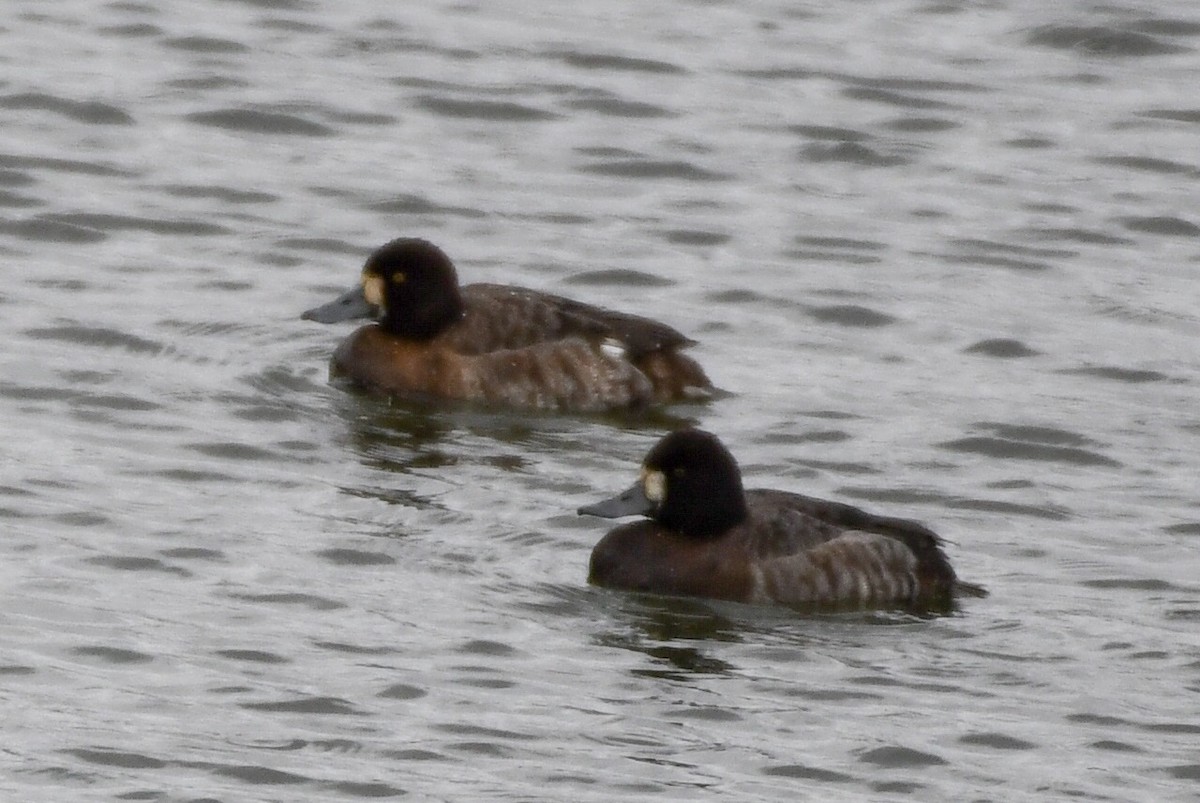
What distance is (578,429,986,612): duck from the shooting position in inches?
421

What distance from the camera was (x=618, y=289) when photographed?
15.2m

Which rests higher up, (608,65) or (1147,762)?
(608,65)

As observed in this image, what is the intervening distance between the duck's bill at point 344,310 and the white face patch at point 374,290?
3 centimetres

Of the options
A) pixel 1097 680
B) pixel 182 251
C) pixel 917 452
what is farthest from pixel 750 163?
pixel 1097 680

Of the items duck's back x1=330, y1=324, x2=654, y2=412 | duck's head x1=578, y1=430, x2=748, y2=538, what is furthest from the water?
duck's head x1=578, y1=430, x2=748, y2=538

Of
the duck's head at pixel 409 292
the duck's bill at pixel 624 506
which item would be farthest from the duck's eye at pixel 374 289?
the duck's bill at pixel 624 506

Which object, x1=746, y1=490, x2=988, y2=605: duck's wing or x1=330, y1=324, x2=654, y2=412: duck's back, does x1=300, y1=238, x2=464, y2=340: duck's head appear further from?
x1=746, y1=490, x2=988, y2=605: duck's wing

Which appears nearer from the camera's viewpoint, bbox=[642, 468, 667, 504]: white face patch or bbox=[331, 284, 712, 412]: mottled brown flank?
bbox=[642, 468, 667, 504]: white face patch

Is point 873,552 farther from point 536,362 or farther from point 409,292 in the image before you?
point 409,292

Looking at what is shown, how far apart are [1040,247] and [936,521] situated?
4556 millimetres

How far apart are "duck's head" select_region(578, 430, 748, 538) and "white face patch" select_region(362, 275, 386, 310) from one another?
3.00 metres

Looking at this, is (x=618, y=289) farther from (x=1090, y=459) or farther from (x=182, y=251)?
(x=1090, y=459)

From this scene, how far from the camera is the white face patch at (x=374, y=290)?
13.6 metres

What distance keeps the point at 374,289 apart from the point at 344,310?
0.61ft
